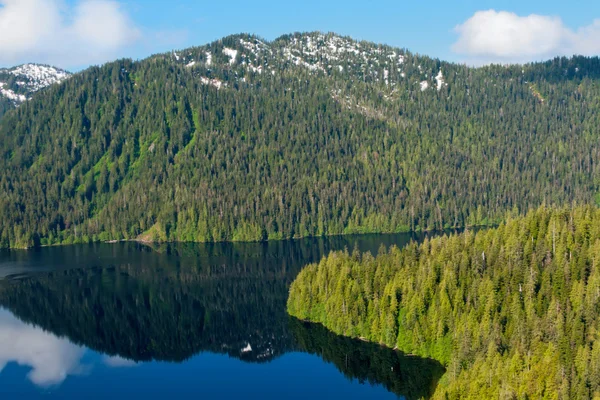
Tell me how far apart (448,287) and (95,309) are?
10074 centimetres

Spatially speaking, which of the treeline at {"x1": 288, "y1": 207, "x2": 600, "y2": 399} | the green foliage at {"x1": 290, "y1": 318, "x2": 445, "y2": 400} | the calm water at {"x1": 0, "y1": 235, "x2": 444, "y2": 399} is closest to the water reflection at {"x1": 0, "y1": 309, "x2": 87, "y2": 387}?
the calm water at {"x1": 0, "y1": 235, "x2": 444, "y2": 399}

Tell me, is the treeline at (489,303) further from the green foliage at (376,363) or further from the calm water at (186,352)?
the calm water at (186,352)

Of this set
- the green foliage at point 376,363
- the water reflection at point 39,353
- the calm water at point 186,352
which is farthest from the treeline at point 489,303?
the water reflection at point 39,353

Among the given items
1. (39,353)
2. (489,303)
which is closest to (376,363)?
(489,303)

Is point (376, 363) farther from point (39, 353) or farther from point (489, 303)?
point (39, 353)

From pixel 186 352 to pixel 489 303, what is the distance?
6802 cm

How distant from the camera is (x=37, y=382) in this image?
124875 mm

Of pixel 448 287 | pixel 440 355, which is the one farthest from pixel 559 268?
pixel 440 355

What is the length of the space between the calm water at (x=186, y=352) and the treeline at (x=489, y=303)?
6872 millimetres

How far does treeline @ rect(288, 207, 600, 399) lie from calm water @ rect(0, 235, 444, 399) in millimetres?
6872

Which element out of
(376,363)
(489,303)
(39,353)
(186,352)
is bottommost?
(39,353)

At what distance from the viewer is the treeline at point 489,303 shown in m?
97.8

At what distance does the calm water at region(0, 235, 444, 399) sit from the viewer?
390 ft

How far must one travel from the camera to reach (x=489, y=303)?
12538 cm
